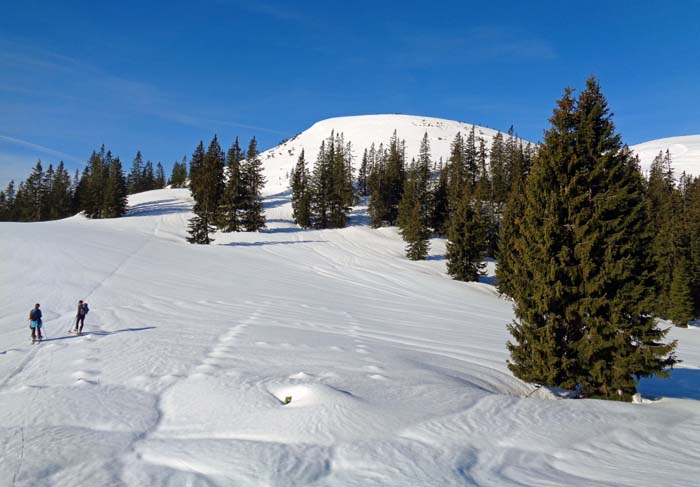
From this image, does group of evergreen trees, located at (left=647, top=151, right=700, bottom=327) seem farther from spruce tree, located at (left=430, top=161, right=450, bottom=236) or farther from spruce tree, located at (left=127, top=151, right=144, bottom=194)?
spruce tree, located at (left=127, top=151, right=144, bottom=194)

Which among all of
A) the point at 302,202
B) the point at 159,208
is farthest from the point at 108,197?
the point at 302,202

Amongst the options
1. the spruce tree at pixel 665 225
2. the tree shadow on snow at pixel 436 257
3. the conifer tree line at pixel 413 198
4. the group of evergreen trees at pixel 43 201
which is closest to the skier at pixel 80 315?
the conifer tree line at pixel 413 198

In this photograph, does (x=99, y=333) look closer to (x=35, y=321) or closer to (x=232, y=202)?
(x=35, y=321)

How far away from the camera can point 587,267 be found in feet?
35.4

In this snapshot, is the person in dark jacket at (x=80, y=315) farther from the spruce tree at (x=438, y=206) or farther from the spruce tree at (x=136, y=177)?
the spruce tree at (x=136, y=177)

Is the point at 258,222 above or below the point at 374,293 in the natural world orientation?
above

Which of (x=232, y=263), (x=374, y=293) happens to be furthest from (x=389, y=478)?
(x=232, y=263)

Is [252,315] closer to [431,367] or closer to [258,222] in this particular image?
[431,367]

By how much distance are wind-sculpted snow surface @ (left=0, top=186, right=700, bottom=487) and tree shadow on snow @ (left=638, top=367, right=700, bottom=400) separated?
0.36ft

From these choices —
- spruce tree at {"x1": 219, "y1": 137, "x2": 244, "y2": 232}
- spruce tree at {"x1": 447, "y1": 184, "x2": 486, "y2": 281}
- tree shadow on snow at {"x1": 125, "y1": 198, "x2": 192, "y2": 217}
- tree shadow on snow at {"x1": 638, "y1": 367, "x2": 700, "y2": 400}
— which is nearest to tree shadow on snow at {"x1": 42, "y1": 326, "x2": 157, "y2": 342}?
tree shadow on snow at {"x1": 638, "y1": 367, "x2": 700, "y2": 400}

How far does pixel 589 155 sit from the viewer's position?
465 inches

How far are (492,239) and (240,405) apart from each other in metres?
50.0

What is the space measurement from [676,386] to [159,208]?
2887 inches

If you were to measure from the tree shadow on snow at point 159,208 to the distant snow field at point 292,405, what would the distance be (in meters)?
46.3
